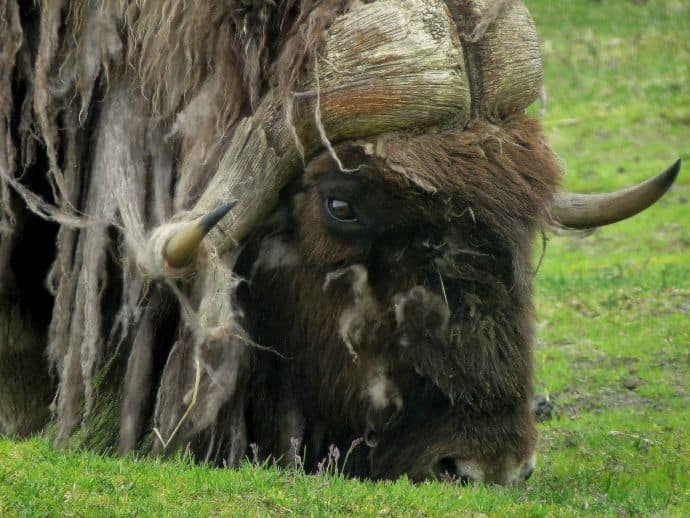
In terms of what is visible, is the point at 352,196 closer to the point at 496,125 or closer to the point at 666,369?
the point at 496,125

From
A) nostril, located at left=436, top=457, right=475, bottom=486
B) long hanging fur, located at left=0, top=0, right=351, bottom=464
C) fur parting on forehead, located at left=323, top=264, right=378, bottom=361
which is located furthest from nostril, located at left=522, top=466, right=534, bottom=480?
long hanging fur, located at left=0, top=0, right=351, bottom=464

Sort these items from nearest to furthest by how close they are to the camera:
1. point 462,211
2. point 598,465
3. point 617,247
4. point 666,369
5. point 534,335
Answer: point 462,211, point 534,335, point 598,465, point 666,369, point 617,247

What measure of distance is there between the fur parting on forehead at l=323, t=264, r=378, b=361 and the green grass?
0.44 metres

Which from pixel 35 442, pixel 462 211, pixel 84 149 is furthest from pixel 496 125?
pixel 35 442

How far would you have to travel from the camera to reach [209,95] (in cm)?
390

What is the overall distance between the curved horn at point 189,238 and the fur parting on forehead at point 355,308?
48 cm

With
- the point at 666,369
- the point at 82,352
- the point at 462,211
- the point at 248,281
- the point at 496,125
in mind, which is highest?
the point at 496,125

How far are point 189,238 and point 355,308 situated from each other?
0.59 m

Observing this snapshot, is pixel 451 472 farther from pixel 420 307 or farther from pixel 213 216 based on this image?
pixel 213 216

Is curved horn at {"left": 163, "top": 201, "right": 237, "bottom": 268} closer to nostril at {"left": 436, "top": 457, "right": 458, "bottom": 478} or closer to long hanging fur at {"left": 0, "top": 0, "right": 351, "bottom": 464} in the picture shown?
long hanging fur at {"left": 0, "top": 0, "right": 351, "bottom": 464}

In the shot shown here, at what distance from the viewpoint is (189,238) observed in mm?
3586

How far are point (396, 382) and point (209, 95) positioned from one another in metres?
1.05

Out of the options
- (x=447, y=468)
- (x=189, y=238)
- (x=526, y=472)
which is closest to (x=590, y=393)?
(x=526, y=472)

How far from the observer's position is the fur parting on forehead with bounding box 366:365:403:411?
12.6 ft
